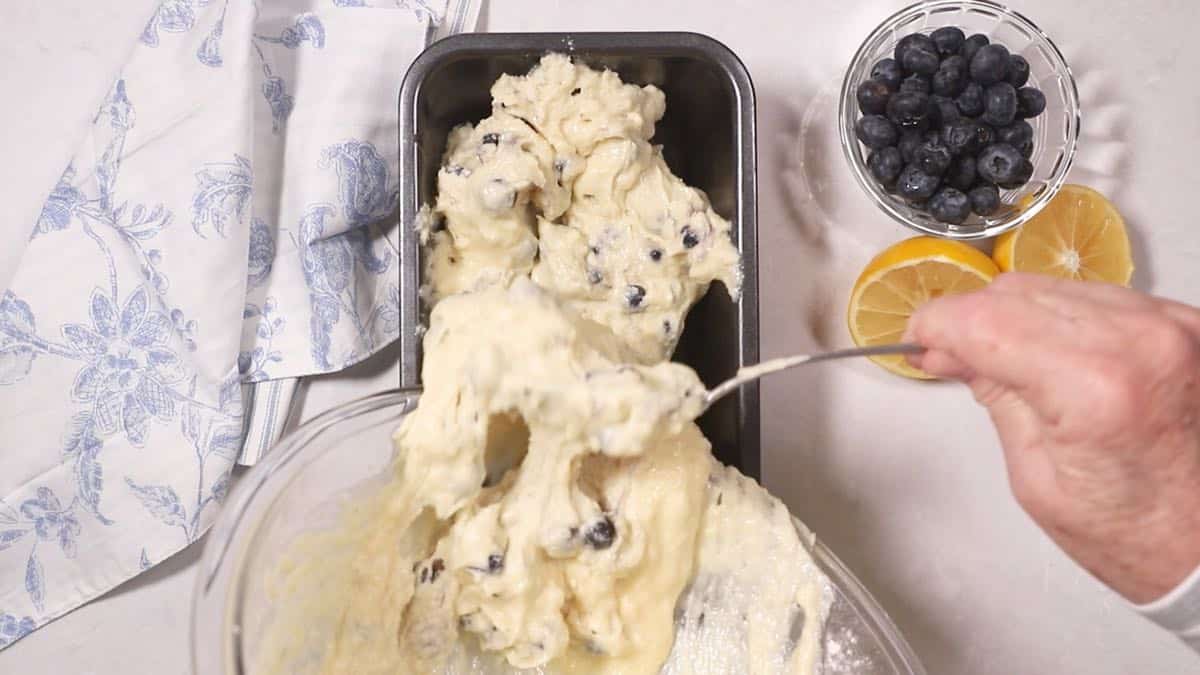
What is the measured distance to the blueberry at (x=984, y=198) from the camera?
3.39 ft

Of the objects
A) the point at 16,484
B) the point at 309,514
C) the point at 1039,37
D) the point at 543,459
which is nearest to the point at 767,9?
the point at 1039,37

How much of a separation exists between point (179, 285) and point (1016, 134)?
88 cm

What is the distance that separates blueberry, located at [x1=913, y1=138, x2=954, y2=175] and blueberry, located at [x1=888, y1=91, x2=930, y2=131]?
0.08 feet

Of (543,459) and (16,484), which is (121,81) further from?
(543,459)

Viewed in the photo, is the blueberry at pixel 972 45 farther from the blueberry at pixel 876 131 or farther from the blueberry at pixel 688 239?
the blueberry at pixel 688 239

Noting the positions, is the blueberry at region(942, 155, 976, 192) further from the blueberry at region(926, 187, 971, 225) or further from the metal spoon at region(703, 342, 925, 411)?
the metal spoon at region(703, 342, 925, 411)

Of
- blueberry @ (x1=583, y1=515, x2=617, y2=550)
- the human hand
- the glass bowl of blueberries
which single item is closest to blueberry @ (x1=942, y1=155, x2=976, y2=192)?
the glass bowl of blueberries

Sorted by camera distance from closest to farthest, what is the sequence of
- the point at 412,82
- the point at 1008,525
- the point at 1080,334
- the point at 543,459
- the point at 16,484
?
the point at 1080,334 → the point at 543,459 → the point at 412,82 → the point at 16,484 → the point at 1008,525

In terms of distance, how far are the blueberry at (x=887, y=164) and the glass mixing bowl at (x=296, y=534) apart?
40 cm

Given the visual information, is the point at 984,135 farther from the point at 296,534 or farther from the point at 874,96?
the point at 296,534

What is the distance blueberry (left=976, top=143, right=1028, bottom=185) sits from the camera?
1.00 m

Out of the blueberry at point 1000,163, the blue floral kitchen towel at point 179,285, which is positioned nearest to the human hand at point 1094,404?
the blueberry at point 1000,163

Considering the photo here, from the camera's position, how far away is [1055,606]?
115 cm

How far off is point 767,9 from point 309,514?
768 mm
